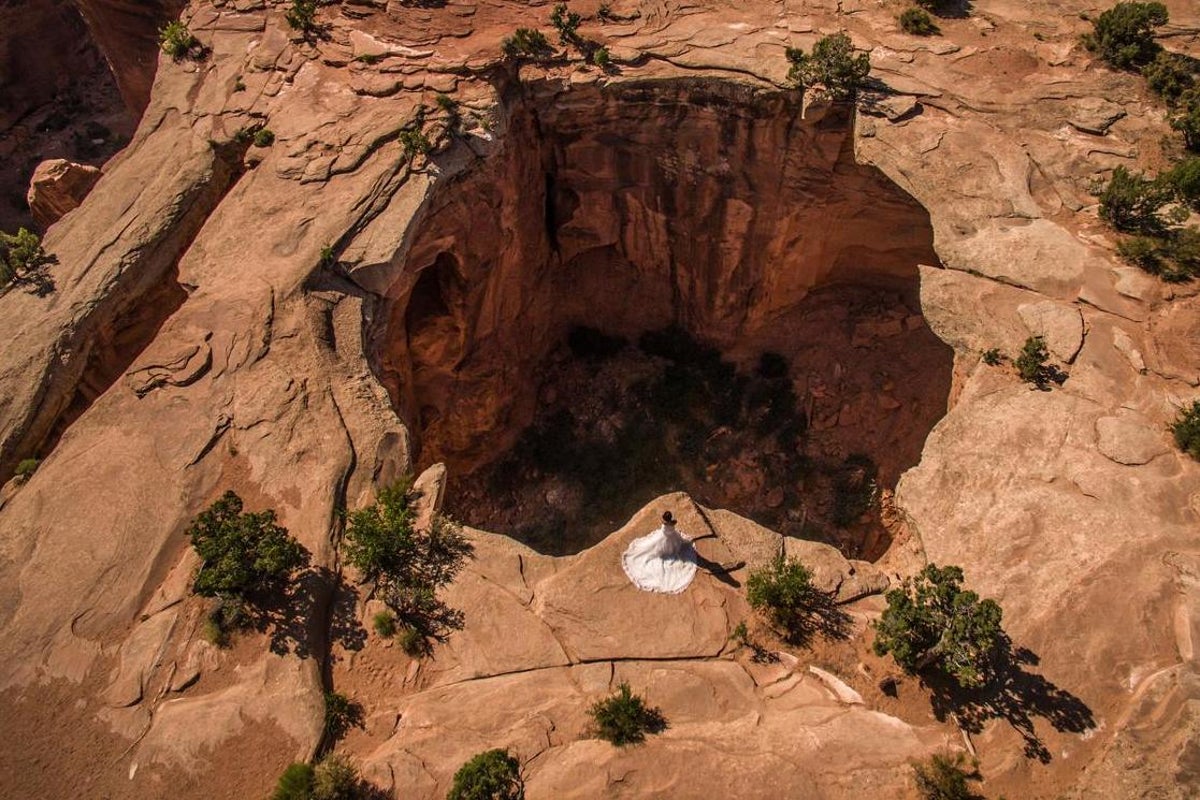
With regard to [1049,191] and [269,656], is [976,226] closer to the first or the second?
[1049,191]

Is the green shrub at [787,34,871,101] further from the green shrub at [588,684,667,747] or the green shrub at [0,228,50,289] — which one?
the green shrub at [0,228,50,289]

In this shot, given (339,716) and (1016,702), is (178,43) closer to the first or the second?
(339,716)

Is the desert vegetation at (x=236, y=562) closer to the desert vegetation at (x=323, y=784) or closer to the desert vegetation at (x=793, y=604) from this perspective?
the desert vegetation at (x=323, y=784)

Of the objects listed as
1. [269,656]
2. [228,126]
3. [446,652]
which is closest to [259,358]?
[269,656]

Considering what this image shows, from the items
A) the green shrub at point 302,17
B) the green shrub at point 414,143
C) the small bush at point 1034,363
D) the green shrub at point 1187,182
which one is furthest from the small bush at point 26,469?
the green shrub at point 1187,182

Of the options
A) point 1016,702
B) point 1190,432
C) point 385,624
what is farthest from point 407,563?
point 1190,432

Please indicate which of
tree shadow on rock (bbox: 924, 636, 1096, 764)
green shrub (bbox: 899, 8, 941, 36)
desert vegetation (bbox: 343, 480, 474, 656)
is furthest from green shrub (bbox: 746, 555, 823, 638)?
green shrub (bbox: 899, 8, 941, 36)
